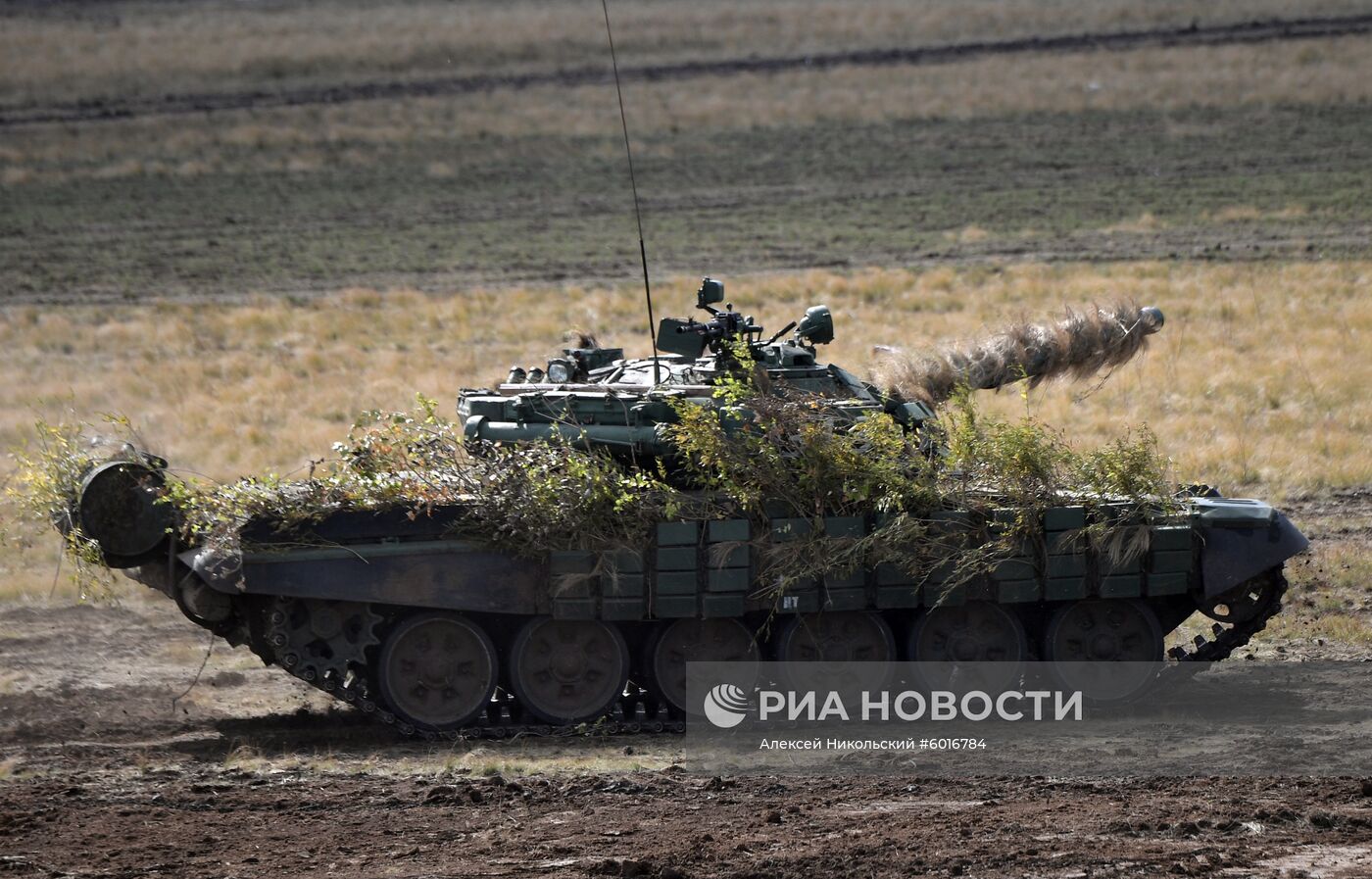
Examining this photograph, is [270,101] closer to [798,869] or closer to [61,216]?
[61,216]

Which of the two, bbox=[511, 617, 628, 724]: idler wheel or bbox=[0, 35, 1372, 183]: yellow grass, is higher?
bbox=[0, 35, 1372, 183]: yellow grass

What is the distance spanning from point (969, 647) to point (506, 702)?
3.77 m

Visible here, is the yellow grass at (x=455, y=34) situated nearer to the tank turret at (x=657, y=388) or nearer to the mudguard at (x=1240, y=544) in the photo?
the tank turret at (x=657, y=388)

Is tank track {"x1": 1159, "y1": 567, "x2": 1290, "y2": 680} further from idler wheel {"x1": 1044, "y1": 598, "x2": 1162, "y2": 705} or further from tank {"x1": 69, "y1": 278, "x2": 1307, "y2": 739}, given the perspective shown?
idler wheel {"x1": 1044, "y1": 598, "x2": 1162, "y2": 705}

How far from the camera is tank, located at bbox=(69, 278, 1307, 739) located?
1363cm

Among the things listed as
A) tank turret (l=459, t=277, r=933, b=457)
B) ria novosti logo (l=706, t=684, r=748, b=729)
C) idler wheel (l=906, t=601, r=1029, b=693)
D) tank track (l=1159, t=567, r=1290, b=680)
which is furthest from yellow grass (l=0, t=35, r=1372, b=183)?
ria novosti logo (l=706, t=684, r=748, b=729)

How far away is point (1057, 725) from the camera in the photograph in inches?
542

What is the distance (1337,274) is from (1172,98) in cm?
1767

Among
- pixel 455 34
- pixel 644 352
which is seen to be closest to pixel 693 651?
pixel 644 352

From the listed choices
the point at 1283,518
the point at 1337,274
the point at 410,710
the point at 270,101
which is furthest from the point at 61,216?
the point at 1283,518

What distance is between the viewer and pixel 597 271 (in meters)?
36.7

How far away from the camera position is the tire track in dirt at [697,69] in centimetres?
5366

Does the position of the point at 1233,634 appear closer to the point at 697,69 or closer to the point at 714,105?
the point at 714,105

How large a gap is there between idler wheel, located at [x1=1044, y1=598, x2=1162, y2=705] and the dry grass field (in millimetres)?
1844
